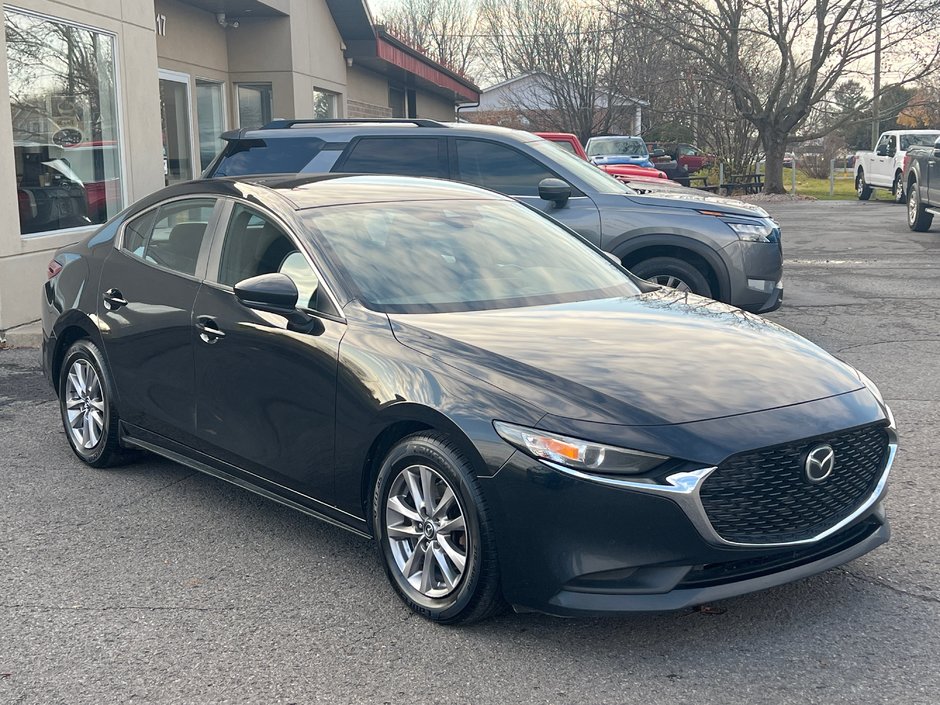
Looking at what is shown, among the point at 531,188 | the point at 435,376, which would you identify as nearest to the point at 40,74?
the point at 531,188

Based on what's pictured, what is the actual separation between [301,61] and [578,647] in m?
15.5

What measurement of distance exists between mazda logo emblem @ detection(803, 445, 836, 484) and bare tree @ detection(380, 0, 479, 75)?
77.0 metres

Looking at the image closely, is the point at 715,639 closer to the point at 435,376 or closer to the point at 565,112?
the point at 435,376

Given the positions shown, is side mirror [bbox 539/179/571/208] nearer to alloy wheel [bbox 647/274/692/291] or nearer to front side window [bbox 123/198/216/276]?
alloy wheel [bbox 647/274/692/291]

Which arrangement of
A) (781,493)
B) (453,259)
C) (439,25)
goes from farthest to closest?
1. (439,25)
2. (453,259)
3. (781,493)

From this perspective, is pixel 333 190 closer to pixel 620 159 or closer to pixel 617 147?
pixel 620 159

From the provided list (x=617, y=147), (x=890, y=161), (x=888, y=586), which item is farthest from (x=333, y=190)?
(x=890, y=161)

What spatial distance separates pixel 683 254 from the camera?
357 inches

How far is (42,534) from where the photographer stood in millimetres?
4926

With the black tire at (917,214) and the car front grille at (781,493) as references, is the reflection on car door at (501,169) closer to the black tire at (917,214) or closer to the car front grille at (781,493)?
the car front grille at (781,493)

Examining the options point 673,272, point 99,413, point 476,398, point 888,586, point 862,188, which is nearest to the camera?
point 476,398

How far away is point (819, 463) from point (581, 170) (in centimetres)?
617

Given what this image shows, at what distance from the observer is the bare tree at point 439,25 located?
260 feet

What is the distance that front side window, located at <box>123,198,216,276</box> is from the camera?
526cm
